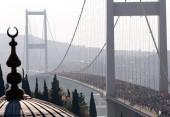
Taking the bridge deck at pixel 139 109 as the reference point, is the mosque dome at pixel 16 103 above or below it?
above

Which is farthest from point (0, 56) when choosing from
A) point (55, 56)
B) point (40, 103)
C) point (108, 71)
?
point (40, 103)

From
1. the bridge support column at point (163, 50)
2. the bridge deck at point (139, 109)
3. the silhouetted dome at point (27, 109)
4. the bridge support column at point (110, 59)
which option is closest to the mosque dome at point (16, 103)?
the silhouetted dome at point (27, 109)

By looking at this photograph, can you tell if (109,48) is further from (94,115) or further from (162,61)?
(94,115)

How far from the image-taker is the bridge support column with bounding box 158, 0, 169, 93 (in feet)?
117

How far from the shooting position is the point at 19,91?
6254 mm

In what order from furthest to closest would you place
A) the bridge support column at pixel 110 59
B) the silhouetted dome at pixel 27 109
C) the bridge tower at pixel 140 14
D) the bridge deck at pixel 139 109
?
the bridge support column at pixel 110 59 → the bridge tower at pixel 140 14 → the bridge deck at pixel 139 109 → the silhouetted dome at pixel 27 109

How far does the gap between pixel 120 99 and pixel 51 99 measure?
445 cm

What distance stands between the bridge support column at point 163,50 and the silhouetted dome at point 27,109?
2952 cm

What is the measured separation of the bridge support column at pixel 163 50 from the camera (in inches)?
1403

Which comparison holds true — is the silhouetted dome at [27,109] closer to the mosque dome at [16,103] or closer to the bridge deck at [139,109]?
the mosque dome at [16,103]

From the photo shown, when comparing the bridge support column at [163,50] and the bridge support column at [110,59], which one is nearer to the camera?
the bridge support column at [163,50]

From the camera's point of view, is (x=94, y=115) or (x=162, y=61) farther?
(x=162, y=61)

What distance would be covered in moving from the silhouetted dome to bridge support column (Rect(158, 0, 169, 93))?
29.5m

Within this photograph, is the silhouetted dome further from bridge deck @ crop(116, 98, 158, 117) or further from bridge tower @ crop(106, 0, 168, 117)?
bridge tower @ crop(106, 0, 168, 117)
